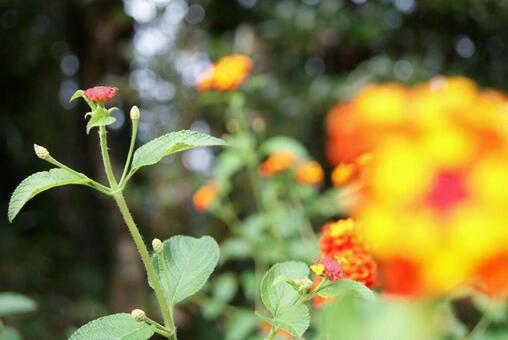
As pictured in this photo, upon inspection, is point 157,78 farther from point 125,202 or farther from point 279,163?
point 125,202

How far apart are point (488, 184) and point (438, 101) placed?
0.08m

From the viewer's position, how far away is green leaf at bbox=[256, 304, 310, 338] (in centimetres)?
59

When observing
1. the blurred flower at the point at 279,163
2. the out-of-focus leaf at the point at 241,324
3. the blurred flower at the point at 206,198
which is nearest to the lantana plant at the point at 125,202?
the out-of-focus leaf at the point at 241,324

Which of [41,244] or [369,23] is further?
[41,244]

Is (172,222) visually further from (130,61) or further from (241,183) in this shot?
(130,61)

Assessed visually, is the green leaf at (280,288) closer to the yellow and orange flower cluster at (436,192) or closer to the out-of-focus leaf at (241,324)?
the yellow and orange flower cluster at (436,192)

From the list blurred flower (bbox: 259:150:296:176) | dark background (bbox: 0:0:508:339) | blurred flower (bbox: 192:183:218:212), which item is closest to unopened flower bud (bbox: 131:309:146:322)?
blurred flower (bbox: 259:150:296:176)

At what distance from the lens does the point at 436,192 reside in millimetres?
302

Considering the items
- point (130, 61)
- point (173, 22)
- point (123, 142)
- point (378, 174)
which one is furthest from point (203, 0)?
point (378, 174)

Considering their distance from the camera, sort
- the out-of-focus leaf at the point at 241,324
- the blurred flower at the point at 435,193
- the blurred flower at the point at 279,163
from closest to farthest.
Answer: the blurred flower at the point at 435,193
the out-of-focus leaf at the point at 241,324
the blurred flower at the point at 279,163

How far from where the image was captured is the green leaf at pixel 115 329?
588 millimetres

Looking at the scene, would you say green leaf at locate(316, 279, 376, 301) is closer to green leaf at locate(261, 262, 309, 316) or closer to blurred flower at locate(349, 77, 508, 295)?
green leaf at locate(261, 262, 309, 316)

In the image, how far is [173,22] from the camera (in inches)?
132

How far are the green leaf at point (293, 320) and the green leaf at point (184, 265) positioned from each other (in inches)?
3.6
